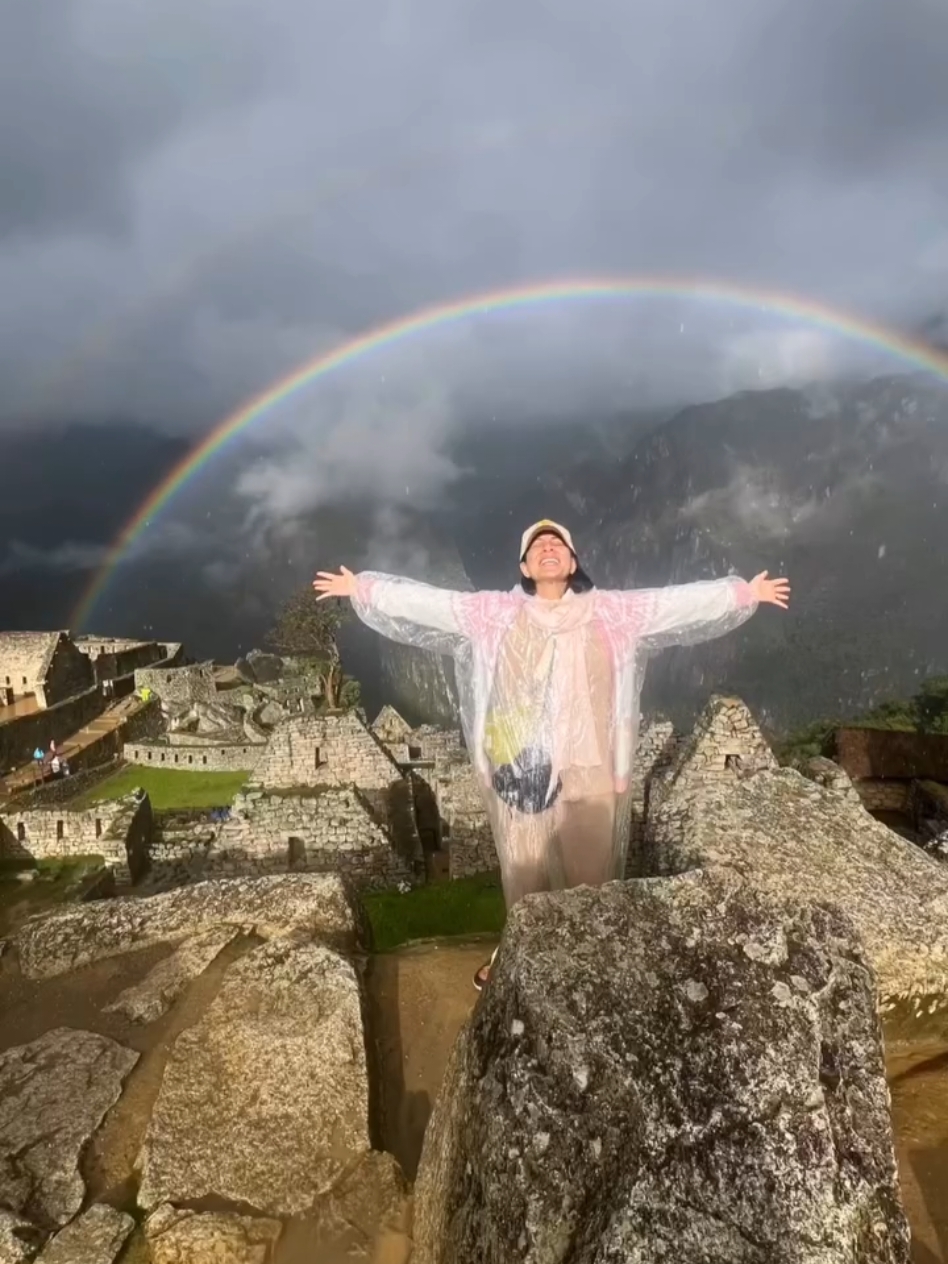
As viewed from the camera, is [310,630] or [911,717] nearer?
[911,717]

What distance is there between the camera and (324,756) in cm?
1548

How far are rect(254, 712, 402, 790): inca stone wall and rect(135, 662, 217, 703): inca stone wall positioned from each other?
88.4 ft

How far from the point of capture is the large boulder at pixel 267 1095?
370 centimetres

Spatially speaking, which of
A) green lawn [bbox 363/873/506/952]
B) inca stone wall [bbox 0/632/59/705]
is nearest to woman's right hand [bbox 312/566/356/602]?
green lawn [bbox 363/873/506/952]

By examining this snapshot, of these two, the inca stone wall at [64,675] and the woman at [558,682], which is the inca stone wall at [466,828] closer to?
the woman at [558,682]

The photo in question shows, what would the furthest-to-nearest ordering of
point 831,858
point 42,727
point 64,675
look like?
point 64,675
point 42,727
point 831,858

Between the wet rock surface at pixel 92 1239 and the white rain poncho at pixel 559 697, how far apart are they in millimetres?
2845

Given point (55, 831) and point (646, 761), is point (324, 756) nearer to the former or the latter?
point (646, 761)

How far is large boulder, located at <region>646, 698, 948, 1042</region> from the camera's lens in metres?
5.07

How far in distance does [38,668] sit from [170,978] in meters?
40.8

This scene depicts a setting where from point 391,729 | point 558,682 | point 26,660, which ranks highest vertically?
point 26,660

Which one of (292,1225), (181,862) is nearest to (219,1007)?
(292,1225)

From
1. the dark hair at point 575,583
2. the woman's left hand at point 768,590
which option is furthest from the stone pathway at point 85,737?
the woman's left hand at point 768,590

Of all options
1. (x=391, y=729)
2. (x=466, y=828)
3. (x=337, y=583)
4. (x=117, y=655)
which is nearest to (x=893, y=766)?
(x=466, y=828)
